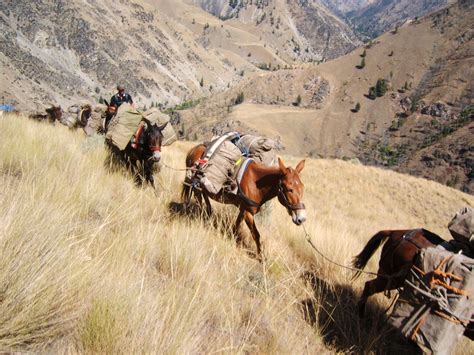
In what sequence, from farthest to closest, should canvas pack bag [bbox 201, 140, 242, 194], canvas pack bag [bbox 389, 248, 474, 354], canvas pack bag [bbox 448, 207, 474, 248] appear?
canvas pack bag [bbox 201, 140, 242, 194] < canvas pack bag [bbox 448, 207, 474, 248] < canvas pack bag [bbox 389, 248, 474, 354]

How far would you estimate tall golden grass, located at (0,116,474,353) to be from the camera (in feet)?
6.57

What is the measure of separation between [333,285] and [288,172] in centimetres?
161

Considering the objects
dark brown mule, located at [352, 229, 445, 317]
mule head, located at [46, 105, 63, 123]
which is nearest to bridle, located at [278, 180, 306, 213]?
dark brown mule, located at [352, 229, 445, 317]

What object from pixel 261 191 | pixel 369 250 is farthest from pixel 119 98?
pixel 369 250

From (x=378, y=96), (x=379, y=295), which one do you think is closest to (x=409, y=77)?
(x=378, y=96)

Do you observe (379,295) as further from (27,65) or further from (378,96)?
(378,96)

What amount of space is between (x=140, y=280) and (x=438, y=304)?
2.52 metres

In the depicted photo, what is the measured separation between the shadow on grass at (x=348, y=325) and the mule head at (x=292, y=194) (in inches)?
33.0

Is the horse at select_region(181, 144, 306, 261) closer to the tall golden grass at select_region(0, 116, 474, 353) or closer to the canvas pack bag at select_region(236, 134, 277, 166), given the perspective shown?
the tall golden grass at select_region(0, 116, 474, 353)

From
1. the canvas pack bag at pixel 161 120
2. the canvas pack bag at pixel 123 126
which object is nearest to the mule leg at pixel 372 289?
the canvas pack bag at pixel 123 126

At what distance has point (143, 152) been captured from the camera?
7.20 metres

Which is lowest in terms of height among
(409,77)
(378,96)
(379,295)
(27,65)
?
(27,65)

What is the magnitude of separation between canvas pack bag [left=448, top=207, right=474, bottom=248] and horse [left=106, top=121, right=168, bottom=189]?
15.7 ft

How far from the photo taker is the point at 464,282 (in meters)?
3.09
